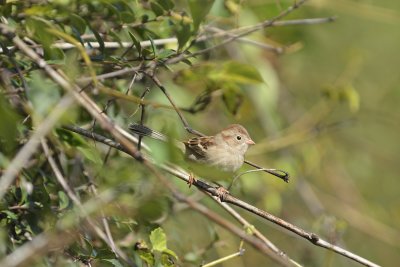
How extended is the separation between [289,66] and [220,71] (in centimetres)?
248

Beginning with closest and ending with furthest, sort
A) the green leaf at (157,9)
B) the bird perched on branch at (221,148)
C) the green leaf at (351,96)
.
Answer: the green leaf at (157,9), the bird perched on branch at (221,148), the green leaf at (351,96)

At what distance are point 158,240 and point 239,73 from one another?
1.97ft

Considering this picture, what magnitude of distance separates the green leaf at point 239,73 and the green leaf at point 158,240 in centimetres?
56

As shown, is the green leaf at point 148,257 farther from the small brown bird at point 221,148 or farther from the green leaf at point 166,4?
the small brown bird at point 221,148

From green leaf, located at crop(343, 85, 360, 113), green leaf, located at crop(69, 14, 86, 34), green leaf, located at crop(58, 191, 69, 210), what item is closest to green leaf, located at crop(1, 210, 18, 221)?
green leaf, located at crop(58, 191, 69, 210)

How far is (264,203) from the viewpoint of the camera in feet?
14.0

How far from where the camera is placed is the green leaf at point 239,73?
2359 mm

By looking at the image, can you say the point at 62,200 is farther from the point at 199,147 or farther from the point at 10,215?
the point at 199,147

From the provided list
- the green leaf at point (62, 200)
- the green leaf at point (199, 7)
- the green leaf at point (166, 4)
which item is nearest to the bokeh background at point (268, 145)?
the green leaf at point (62, 200)

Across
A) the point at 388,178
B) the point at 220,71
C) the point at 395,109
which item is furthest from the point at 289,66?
the point at 220,71

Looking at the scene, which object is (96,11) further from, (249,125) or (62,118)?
(249,125)

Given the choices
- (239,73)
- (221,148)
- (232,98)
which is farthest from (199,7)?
(221,148)

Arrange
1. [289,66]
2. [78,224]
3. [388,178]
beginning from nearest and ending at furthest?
[78,224] < [289,66] < [388,178]

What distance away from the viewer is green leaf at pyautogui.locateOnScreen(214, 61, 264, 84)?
236 centimetres
